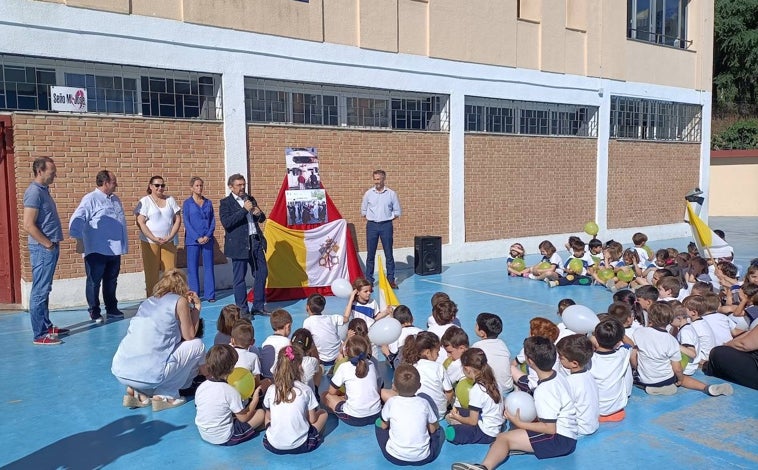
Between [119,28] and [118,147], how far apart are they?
1.72 metres

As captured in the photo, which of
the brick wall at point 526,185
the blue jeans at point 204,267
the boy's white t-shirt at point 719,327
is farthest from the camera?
the brick wall at point 526,185

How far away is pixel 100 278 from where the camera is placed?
818 centimetres

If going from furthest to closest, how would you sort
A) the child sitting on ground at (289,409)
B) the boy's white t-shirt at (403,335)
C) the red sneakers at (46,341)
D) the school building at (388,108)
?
1. the school building at (388,108)
2. the red sneakers at (46,341)
3. the boy's white t-shirt at (403,335)
4. the child sitting on ground at (289,409)

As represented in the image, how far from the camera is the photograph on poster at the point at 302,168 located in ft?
36.3

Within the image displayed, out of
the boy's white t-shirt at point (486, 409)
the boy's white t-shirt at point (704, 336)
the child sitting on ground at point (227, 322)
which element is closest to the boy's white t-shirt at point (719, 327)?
the boy's white t-shirt at point (704, 336)

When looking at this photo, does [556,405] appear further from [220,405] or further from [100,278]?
[100,278]

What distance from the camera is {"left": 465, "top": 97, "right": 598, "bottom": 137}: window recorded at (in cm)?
1418

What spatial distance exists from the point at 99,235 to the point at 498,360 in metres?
5.46

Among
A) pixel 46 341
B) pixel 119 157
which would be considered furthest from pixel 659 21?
pixel 46 341

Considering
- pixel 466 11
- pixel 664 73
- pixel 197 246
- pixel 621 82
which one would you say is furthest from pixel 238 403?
pixel 664 73

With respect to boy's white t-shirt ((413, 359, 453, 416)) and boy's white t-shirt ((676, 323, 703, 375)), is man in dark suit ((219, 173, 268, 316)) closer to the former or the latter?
boy's white t-shirt ((413, 359, 453, 416))

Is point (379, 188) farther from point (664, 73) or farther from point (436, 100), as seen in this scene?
point (664, 73)

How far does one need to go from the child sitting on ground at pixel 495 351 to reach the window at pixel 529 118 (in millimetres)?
9346

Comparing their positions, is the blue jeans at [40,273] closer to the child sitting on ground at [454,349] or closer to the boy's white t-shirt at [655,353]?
the child sitting on ground at [454,349]
